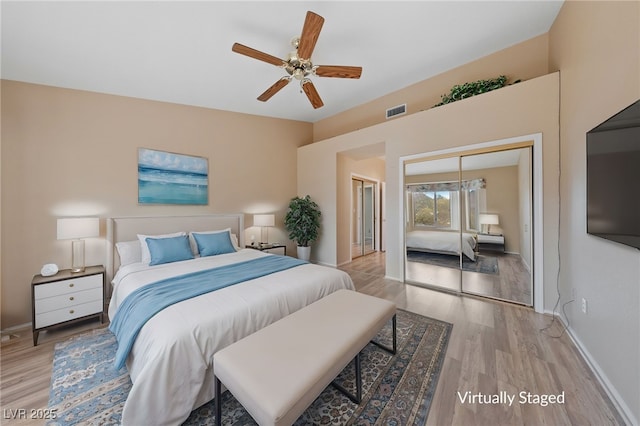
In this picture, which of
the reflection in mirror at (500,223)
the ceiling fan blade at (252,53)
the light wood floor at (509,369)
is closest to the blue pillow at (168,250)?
the ceiling fan blade at (252,53)

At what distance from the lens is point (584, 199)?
79.2 inches

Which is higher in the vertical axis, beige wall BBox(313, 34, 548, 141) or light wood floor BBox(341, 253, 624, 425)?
beige wall BBox(313, 34, 548, 141)

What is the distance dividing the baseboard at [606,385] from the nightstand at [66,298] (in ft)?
15.0

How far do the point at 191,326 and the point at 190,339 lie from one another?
75 millimetres

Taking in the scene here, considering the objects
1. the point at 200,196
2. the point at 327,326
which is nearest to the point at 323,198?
the point at 200,196

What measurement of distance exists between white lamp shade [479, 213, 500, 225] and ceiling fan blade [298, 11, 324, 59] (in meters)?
3.09

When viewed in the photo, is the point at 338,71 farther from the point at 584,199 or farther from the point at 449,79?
the point at 584,199

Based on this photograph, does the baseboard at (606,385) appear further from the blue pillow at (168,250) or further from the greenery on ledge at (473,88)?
the blue pillow at (168,250)

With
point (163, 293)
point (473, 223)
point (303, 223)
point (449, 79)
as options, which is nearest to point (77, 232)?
point (163, 293)

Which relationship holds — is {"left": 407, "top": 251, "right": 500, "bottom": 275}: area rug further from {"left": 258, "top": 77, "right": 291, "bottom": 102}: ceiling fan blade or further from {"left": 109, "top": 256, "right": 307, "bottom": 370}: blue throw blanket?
{"left": 258, "top": 77, "right": 291, "bottom": 102}: ceiling fan blade

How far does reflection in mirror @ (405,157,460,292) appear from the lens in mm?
3488

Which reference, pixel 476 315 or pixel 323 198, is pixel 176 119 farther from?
Result: pixel 476 315

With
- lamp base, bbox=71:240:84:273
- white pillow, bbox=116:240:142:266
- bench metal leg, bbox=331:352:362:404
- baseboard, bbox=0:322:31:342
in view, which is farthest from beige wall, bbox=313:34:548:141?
baseboard, bbox=0:322:31:342

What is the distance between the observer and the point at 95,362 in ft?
6.50
